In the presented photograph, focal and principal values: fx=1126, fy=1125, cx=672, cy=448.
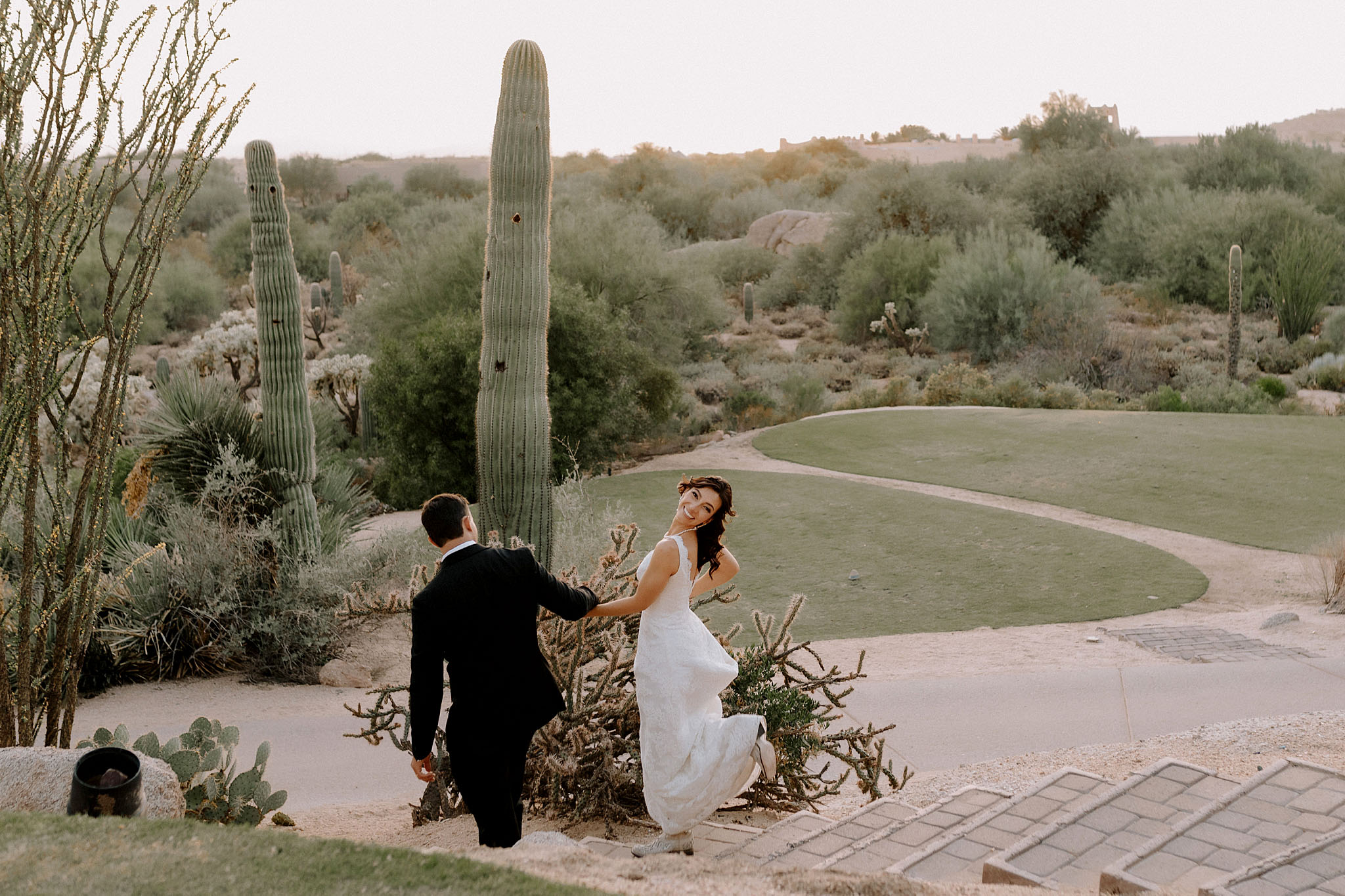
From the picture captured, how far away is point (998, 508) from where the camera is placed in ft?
36.6

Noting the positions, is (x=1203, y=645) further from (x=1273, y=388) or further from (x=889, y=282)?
(x=889, y=282)

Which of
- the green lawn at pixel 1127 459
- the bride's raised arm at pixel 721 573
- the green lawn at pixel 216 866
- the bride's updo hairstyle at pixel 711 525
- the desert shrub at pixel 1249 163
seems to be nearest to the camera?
the green lawn at pixel 216 866

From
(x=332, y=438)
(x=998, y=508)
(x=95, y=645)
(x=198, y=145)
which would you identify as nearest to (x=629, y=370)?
(x=332, y=438)

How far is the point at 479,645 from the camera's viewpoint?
3826 millimetres

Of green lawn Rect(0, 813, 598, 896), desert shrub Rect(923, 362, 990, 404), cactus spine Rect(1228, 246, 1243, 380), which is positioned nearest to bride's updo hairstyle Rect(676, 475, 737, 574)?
green lawn Rect(0, 813, 598, 896)

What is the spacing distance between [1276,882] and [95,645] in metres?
7.01

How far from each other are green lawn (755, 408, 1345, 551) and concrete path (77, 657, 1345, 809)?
159 inches

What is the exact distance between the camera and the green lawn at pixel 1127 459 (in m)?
10.7

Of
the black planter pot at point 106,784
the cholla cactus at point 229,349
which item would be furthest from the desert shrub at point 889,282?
the black planter pot at point 106,784

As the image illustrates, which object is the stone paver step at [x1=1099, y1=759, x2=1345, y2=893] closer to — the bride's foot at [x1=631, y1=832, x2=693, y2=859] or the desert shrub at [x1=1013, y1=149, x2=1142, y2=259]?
the bride's foot at [x1=631, y1=832, x2=693, y2=859]

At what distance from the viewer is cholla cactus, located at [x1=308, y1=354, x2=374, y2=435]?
688 inches

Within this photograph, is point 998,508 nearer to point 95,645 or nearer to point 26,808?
point 95,645

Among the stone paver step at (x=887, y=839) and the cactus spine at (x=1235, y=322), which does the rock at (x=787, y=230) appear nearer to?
the cactus spine at (x=1235, y=322)

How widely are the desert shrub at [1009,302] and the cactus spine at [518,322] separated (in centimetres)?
1641
